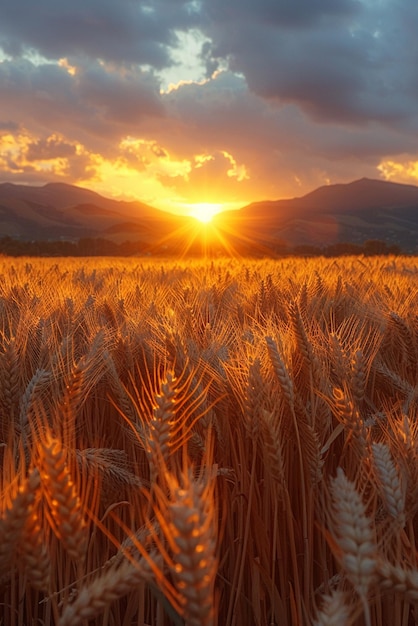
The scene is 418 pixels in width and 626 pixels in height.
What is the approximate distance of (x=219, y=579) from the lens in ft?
3.67

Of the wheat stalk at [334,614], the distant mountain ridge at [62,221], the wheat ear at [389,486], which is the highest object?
the distant mountain ridge at [62,221]

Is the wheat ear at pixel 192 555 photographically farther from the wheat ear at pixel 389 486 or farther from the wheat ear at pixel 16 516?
the wheat ear at pixel 389 486

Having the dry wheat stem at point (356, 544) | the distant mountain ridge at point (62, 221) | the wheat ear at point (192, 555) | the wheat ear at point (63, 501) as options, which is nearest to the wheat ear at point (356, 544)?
the dry wheat stem at point (356, 544)

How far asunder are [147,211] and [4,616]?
189599 millimetres

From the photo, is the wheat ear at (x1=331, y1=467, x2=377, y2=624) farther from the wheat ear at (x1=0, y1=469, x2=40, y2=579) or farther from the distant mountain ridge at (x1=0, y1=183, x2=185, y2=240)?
the distant mountain ridge at (x1=0, y1=183, x2=185, y2=240)

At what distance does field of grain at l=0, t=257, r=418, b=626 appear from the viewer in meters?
0.71

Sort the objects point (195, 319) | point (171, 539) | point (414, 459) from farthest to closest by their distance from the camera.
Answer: point (195, 319) → point (414, 459) → point (171, 539)

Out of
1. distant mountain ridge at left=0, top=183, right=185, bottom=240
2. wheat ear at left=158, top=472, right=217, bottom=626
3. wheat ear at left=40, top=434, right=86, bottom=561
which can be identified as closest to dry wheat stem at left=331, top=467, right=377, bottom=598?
wheat ear at left=158, top=472, right=217, bottom=626

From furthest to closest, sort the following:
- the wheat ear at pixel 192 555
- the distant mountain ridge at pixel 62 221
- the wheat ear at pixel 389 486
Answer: the distant mountain ridge at pixel 62 221
the wheat ear at pixel 389 486
the wheat ear at pixel 192 555

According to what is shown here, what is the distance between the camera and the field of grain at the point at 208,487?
0.71m

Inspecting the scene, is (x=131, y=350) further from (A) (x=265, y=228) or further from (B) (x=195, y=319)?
(A) (x=265, y=228)

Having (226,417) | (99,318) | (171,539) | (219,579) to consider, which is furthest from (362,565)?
(99,318)

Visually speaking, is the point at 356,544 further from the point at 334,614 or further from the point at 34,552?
the point at 34,552

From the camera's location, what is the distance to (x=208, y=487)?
0.75 m
